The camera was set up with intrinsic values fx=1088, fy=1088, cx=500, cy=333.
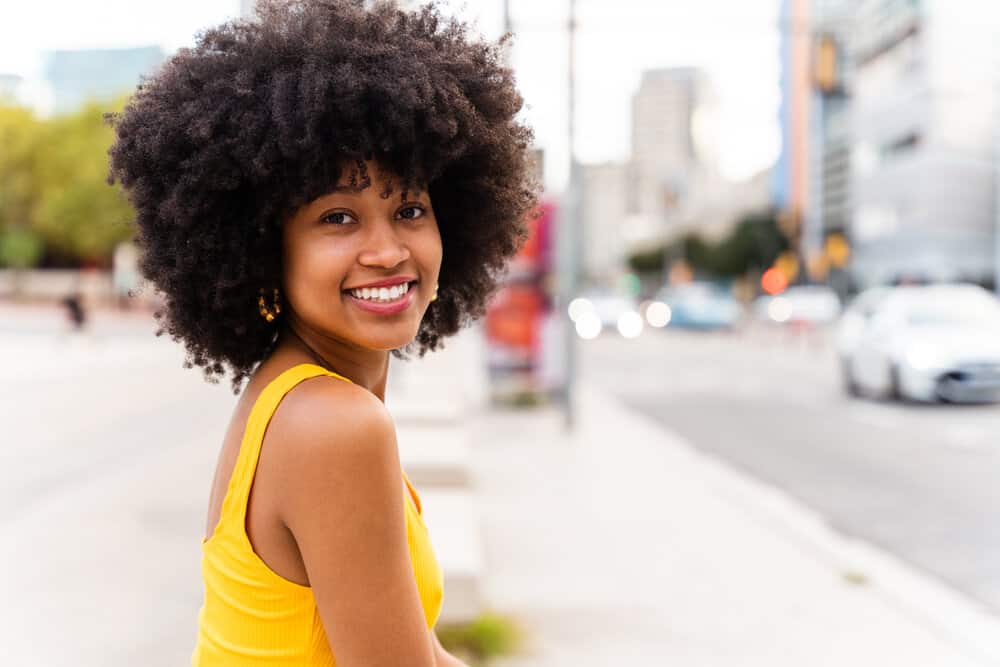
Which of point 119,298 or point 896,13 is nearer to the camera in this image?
point 119,298

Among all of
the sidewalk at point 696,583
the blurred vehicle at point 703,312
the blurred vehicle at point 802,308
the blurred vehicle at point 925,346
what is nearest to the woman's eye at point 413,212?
the sidewalk at point 696,583

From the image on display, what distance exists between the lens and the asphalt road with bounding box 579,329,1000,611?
693cm

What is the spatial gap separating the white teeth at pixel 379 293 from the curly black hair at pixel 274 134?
15cm

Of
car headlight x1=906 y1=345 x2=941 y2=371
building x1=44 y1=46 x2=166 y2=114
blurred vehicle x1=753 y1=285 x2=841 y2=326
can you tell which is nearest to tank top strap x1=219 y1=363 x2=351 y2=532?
car headlight x1=906 y1=345 x2=941 y2=371

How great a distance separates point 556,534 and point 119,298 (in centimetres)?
4805

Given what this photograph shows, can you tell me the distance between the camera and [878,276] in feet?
215

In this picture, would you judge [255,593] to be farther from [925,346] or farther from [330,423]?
[925,346]

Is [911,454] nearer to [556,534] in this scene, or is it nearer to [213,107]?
[556,534]

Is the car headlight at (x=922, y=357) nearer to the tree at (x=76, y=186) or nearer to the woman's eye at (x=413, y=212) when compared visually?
the woman's eye at (x=413, y=212)

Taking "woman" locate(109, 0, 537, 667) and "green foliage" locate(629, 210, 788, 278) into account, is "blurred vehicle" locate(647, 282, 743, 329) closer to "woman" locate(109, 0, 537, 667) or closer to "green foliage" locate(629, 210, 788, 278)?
"woman" locate(109, 0, 537, 667)

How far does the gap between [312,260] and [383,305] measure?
0.12 meters

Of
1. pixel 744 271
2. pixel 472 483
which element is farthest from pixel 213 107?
pixel 744 271

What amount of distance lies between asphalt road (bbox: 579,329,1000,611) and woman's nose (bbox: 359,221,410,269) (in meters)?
4.89

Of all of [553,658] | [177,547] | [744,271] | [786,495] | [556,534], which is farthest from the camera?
[744,271]
